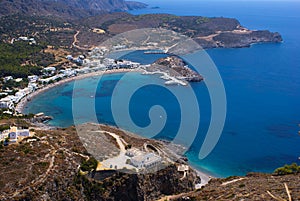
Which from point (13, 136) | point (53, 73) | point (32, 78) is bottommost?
point (13, 136)

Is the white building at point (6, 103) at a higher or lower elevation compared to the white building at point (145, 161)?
lower

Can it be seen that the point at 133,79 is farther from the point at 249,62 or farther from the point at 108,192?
the point at 108,192

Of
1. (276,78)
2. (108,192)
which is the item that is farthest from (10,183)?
(276,78)

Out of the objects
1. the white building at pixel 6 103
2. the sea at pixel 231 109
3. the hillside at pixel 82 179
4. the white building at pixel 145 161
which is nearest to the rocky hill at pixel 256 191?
A: the hillside at pixel 82 179

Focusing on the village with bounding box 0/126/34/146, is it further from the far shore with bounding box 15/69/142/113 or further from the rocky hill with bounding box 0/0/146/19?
the rocky hill with bounding box 0/0/146/19

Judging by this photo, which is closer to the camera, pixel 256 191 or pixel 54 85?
pixel 256 191

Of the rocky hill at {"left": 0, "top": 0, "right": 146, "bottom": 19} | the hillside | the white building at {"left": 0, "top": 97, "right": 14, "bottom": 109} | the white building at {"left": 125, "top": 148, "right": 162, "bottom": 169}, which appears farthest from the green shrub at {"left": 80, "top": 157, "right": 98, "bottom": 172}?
the rocky hill at {"left": 0, "top": 0, "right": 146, "bottom": 19}

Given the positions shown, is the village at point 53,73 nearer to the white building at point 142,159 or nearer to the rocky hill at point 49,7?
the white building at point 142,159

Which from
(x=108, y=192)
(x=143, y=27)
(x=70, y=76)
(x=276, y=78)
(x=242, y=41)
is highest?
(x=242, y=41)

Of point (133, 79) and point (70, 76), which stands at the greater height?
point (133, 79)

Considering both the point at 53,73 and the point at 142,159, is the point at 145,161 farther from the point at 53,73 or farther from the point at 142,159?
the point at 53,73

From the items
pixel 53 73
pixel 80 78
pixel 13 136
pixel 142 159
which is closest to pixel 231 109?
pixel 142 159
